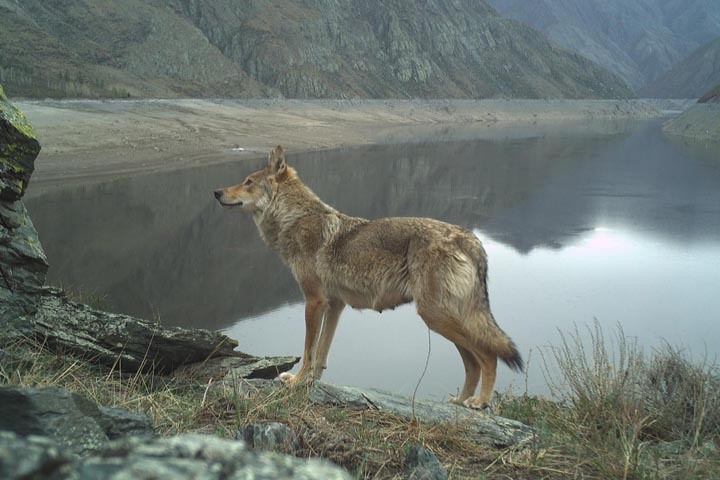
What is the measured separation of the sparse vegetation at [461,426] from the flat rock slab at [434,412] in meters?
0.13

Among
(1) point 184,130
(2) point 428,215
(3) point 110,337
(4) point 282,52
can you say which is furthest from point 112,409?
(4) point 282,52

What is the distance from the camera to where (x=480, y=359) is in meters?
5.45

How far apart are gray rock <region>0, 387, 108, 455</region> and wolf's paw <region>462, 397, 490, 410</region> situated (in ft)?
11.9

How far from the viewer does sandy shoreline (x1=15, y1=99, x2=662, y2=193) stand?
26969 mm

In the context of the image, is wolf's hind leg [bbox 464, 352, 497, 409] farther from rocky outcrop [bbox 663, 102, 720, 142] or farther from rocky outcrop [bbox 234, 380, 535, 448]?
rocky outcrop [bbox 663, 102, 720, 142]

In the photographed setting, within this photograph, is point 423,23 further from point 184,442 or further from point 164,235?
point 184,442

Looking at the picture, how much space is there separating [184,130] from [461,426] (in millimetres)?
35475

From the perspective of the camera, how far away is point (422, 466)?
309 centimetres

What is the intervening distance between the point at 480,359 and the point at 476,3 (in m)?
176

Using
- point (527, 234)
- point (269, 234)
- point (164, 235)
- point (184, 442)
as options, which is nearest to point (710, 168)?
point (527, 234)

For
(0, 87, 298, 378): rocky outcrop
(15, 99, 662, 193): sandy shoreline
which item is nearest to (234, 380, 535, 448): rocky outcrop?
(0, 87, 298, 378): rocky outcrop

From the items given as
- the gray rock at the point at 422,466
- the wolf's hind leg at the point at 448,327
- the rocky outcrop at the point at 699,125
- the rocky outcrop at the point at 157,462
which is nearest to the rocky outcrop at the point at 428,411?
the wolf's hind leg at the point at 448,327

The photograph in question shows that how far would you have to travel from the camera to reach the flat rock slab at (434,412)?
13.8 feet

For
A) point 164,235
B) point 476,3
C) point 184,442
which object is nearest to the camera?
point 184,442
